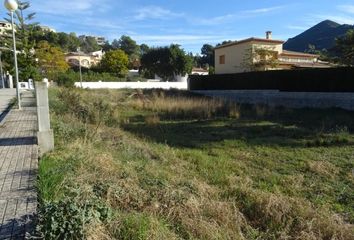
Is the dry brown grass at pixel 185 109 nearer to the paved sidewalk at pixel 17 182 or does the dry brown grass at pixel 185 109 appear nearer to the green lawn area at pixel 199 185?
the green lawn area at pixel 199 185

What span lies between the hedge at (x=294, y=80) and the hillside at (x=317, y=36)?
70607 millimetres

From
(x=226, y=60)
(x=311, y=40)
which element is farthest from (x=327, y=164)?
(x=311, y=40)

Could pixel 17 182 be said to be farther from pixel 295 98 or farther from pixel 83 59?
pixel 83 59

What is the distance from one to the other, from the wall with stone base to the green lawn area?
6632 millimetres

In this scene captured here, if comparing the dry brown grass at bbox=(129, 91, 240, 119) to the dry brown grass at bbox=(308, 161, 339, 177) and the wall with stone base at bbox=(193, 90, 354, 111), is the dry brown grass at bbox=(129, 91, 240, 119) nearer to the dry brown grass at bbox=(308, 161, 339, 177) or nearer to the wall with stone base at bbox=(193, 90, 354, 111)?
the wall with stone base at bbox=(193, 90, 354, 111)

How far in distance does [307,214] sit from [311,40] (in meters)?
104

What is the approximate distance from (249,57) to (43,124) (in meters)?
29.0

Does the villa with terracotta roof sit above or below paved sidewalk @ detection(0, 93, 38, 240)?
above

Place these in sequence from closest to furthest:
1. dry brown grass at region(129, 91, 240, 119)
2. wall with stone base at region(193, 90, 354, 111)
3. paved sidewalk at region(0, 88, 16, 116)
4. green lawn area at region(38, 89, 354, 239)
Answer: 1. green lawn area at region(38, 89, 354, 239)
2. dry brown grass at region(129, 91, 240, 119)
3. paved sidewalk at region(0, 88, 16, 116)
4. wall with stone base at region(193, 90, 354, 111)

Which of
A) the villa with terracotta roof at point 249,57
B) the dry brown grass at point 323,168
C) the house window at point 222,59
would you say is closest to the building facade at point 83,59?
the house window at point 222,59

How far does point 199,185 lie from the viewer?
5.49 metres

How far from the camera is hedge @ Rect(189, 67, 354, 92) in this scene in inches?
689

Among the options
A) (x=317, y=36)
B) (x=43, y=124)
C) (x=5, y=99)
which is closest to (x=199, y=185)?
(x=43, y=124)

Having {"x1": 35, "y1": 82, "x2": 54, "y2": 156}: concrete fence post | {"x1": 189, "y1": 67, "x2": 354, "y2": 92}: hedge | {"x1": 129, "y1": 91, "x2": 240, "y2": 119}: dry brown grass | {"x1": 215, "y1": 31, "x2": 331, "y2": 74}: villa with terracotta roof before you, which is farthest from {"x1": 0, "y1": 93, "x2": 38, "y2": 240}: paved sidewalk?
{"x1": 215, "y1": 31, "x2": 331, "y2": 74}: villa with terracotta roof
